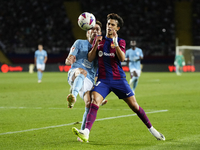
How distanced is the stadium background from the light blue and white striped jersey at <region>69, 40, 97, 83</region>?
33.8 m

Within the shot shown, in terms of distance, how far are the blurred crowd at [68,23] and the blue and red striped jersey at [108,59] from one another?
36.0 meters

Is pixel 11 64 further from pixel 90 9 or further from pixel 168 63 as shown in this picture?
pixel 168 63

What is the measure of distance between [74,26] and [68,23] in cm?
85

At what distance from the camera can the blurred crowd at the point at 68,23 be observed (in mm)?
43031

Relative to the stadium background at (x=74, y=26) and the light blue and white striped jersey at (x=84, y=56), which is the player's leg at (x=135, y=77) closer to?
the light blue and white striped jersey at (x=84, y=56)

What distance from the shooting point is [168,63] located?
131 ft

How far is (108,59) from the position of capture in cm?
573

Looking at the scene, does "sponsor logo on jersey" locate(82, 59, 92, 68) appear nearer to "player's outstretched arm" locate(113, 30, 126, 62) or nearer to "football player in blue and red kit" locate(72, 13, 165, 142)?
"football player in blue and red kit" locate(72, 13, 165, 142)

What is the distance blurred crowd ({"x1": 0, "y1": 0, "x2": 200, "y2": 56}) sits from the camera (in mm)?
43031

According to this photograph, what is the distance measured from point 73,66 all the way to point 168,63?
34.2m

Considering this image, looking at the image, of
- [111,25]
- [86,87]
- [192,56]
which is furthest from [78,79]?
[192,56]

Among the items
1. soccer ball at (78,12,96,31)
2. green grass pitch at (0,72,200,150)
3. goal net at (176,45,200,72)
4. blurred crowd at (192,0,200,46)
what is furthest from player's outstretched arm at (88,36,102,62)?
blurred crowd at (192,0,200,46)

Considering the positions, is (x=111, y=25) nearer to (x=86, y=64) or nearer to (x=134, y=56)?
(x=86, y=64)

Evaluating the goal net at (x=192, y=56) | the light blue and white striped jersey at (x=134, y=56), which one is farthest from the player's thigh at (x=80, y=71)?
the goal net at (x=192, y=56)
